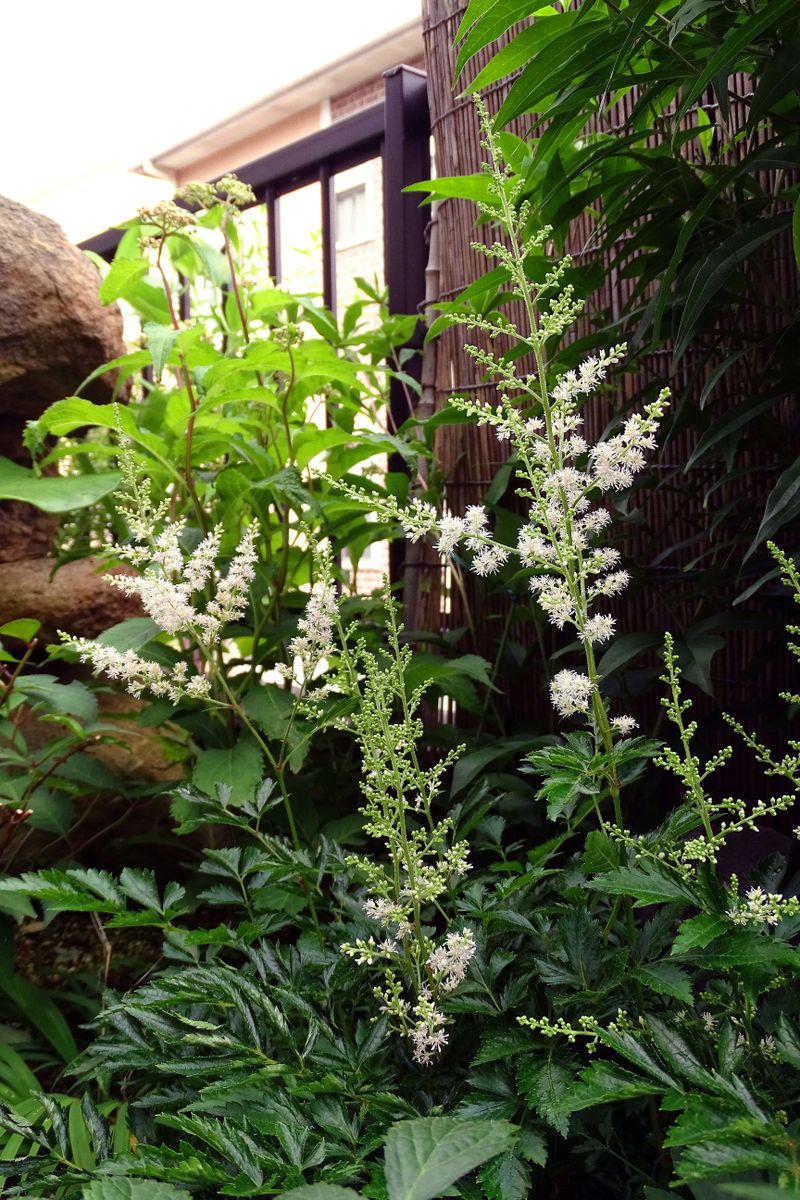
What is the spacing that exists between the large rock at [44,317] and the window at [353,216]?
12.8 ft

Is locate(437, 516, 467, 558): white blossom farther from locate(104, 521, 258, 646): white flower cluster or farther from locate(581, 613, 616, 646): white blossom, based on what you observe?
locate(104, 521, 258, 646): white flower cluster

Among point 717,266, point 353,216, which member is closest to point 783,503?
point 717,266

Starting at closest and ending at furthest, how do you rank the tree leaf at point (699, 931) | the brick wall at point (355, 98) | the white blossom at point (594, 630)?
the tree leaf at point (699, 931)
the white blossom at point (594, 630)
the brick wall at point (355, 98)

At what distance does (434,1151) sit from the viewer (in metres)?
0.49

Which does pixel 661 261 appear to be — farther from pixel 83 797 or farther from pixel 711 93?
pixel 83 797

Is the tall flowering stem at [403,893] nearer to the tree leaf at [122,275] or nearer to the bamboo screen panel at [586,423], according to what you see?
the bamboo screen panel at [586,423]

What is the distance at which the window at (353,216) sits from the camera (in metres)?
5.60

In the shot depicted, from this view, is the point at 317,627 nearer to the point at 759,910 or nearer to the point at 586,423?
the point at 759,910

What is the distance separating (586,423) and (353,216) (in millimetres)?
4793

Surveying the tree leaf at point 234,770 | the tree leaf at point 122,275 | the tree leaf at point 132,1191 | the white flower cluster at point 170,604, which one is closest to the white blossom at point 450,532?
the white flower cluster at point 170,604

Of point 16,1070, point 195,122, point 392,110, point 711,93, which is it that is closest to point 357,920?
point 16,1070

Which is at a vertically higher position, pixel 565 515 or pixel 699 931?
pixel 565 515

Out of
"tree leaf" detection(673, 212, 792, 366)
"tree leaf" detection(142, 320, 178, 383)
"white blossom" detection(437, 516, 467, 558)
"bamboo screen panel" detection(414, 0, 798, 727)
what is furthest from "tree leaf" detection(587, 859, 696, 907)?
"tree leaf" detection(142, 320, 178, 383)

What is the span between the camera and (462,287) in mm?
1715
